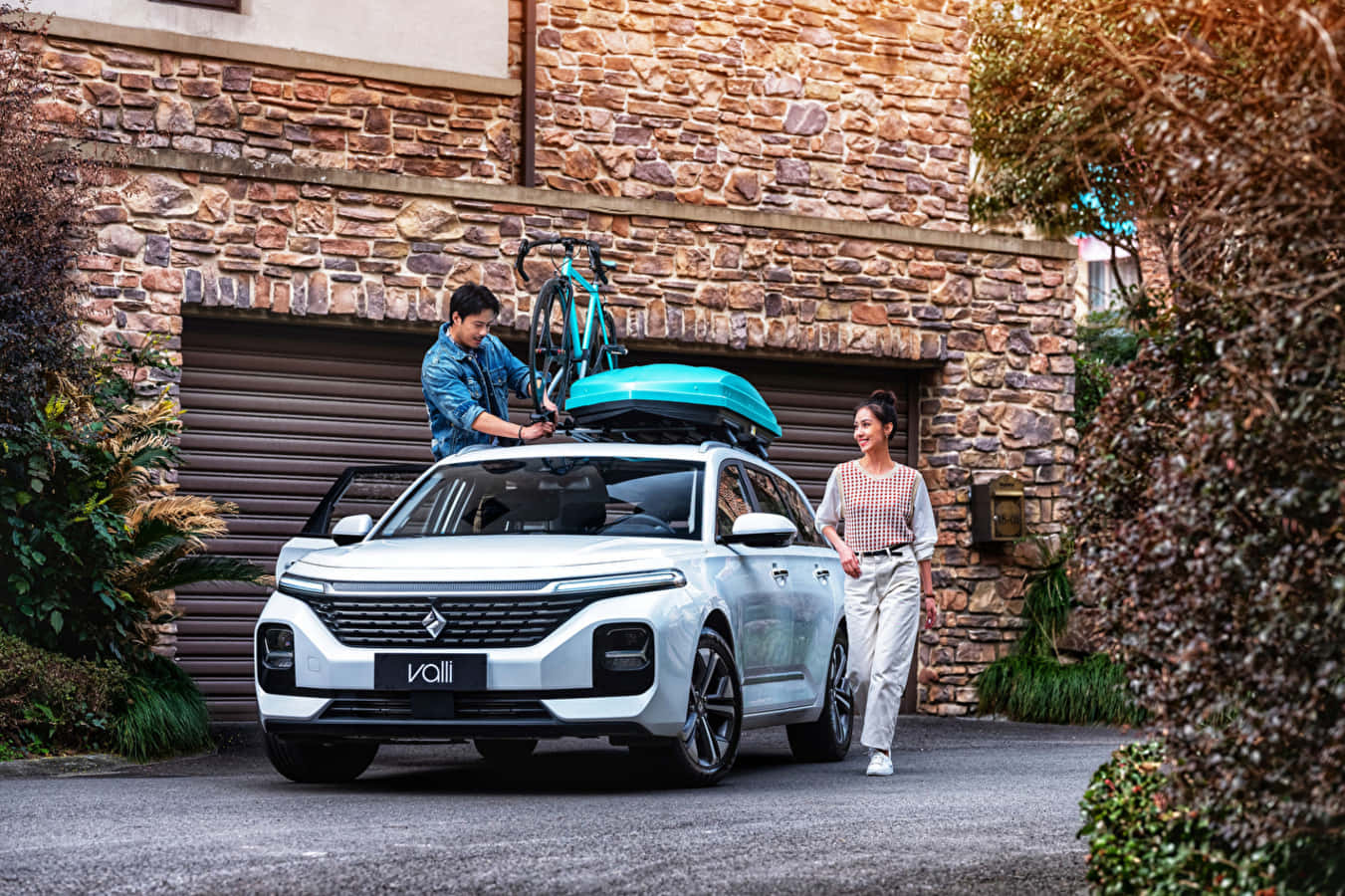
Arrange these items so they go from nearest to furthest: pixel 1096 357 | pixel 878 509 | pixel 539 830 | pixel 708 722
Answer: pixel 539 830
pixel 708 722
pixel 878 509
pixel 1096 357

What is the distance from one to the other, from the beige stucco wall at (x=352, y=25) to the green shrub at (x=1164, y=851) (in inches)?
439

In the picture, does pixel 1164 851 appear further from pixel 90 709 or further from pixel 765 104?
pixel 765 104

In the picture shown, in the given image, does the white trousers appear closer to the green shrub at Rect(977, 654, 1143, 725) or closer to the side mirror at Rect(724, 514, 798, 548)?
the side mirror at Rect(724, 514, 798, 548)

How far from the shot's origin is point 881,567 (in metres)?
10.6

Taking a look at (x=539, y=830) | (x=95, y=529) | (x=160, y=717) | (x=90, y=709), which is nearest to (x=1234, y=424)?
(x=539, y=830)

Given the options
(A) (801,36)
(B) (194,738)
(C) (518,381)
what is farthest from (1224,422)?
(A) (801,36)

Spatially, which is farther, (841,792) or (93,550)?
(93,550)

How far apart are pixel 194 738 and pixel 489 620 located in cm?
413

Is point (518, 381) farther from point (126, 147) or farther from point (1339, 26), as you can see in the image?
point (1339, 26)

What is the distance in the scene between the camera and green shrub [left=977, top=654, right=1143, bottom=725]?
15781 millimetres

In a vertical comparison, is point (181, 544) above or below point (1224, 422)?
below

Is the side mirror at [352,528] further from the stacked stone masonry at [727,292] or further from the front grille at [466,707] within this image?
the stacked stone masonry at [727,292]

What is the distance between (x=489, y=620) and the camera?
27.9 feet

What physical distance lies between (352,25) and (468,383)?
535 cm
